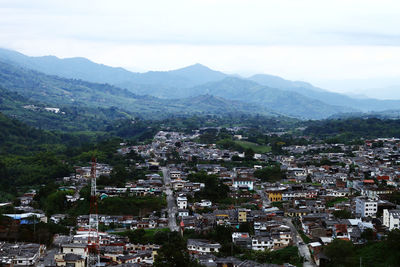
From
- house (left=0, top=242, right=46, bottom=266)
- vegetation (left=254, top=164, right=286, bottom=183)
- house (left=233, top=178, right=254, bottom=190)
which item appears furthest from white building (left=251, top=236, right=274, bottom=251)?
vegetation (left=254, top=164, right=286, bottom=183)

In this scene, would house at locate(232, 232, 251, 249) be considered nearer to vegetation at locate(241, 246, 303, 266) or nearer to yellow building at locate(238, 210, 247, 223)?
vegetation at locate(241, 246, 303, 266)

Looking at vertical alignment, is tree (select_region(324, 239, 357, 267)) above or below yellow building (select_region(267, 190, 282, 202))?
above

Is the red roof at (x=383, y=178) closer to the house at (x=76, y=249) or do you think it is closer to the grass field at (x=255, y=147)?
the grass field at (x=255, y=147)

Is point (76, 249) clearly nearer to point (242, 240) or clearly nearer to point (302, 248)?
point (242, 240)

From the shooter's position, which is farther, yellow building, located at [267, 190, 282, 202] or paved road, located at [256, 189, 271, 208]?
yellow building, located at [267, 190, 282, 202]

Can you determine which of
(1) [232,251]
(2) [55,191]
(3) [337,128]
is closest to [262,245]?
(1) [232,251]
